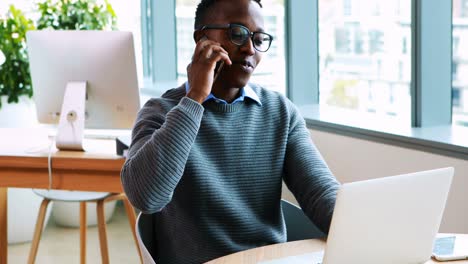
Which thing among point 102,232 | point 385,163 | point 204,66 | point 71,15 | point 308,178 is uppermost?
point 71,15

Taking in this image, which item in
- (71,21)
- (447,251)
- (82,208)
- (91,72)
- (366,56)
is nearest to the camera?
(447,251)

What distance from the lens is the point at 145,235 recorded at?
203 cm

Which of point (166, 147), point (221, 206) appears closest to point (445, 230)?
point (221, 206)

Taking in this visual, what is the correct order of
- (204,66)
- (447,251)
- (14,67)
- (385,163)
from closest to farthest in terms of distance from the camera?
(447,251), (204,66), (385,163), (14,67)

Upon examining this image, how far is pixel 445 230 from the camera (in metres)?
2.94

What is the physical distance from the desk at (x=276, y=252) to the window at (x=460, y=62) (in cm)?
151

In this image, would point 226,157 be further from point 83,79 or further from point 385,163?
point 385,163

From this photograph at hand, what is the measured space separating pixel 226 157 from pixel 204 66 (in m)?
0.25

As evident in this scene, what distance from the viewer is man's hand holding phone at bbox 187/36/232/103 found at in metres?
1.93

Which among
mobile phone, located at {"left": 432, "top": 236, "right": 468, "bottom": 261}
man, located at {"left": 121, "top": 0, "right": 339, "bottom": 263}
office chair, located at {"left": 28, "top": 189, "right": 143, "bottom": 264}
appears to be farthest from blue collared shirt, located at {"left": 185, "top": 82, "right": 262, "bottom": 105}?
office chair, located at {"left": 28, "top": 189, "right": 143, "bottom": 264}

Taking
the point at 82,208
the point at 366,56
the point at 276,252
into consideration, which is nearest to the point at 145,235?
the point at 276,252

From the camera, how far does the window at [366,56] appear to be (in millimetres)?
3559

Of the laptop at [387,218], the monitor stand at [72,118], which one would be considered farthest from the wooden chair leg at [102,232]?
the laptop at [387,218]

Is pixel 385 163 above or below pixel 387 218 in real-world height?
below
